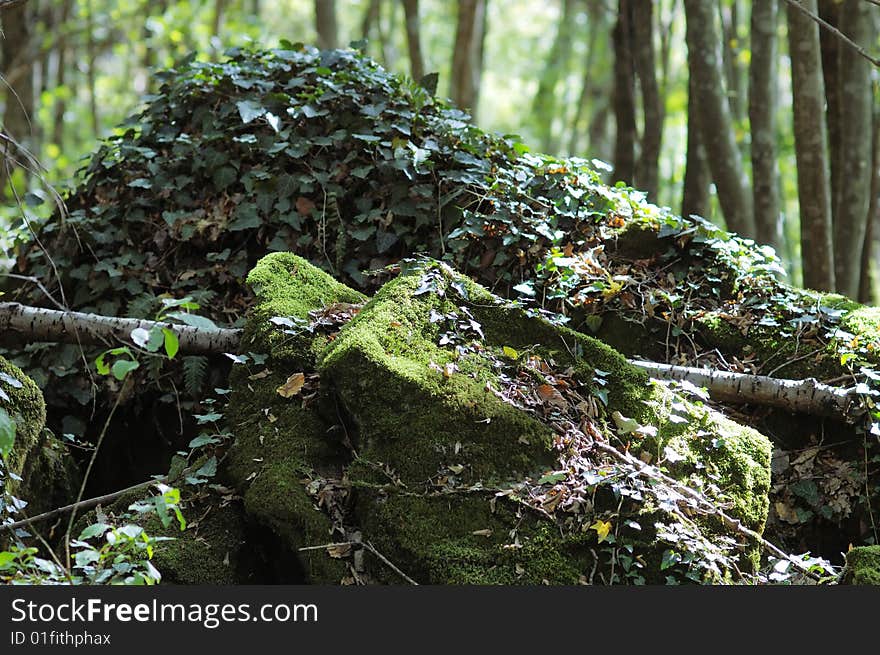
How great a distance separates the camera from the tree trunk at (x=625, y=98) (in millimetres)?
9633

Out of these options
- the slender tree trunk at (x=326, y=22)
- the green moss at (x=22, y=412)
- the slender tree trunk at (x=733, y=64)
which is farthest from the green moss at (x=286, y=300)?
the slender tree trunk at (x=733, y=64)

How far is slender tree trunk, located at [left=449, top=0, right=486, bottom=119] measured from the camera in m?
11.6

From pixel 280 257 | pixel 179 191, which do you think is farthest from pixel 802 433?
pixel 179 191

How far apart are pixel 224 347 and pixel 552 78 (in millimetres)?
18427

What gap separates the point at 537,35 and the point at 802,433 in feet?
83.5

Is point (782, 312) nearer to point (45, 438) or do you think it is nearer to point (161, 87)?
point (45, 438)

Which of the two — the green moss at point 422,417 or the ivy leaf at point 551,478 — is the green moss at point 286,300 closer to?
the green moss at point 422,417

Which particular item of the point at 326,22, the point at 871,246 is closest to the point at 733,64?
the point at 871,246

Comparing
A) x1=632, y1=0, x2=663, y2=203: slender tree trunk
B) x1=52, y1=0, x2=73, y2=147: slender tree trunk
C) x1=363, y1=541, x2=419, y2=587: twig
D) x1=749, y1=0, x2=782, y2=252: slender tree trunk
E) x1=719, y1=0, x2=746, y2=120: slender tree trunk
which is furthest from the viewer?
x1=52, y1=0, x2=73, y2=147: slender tree trunk

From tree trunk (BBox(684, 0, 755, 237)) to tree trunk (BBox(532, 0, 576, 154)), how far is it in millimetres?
12962

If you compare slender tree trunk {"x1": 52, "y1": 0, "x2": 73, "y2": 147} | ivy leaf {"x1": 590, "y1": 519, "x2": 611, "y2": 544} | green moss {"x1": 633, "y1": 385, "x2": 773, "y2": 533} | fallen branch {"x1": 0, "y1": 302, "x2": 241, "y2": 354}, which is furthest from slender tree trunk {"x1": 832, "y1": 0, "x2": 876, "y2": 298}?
slender tree trunk {"x1": 52, "y1": 0, "x2": 73, "y2": 147}

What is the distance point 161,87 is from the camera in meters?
6.89

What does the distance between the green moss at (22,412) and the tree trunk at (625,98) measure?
700cm

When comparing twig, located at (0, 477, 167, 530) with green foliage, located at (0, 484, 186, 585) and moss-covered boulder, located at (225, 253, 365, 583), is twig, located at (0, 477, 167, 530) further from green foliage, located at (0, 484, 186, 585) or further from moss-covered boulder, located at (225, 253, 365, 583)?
moss-covered boulder, located at (225, 253, 365, 583)
